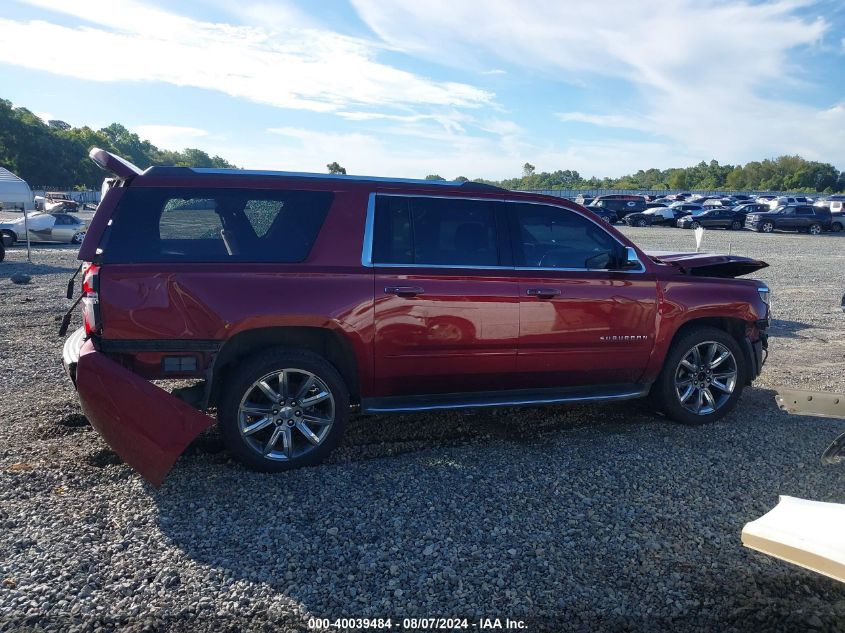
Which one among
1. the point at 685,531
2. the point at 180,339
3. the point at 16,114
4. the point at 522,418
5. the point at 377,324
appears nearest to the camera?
the point at 685,531

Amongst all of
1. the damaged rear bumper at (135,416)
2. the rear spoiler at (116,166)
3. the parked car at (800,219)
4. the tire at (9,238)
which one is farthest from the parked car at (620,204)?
the damaged rear bumper at (135,416)

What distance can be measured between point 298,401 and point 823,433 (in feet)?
13.9

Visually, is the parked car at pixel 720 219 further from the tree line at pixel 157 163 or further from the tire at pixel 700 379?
the tire at pixel 700 379

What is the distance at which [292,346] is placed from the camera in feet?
15.6

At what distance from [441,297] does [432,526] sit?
1.66 m

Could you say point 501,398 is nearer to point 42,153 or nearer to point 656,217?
point 656,217

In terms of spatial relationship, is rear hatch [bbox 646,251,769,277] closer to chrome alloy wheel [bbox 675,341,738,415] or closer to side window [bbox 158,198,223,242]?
chrome alloy wheel [bbox 675,341,738,415]

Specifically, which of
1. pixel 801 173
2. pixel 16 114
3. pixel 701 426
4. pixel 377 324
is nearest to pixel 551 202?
pixel 377 324

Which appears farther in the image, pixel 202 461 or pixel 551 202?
→ pixel 551 202

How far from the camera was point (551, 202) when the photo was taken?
5516 millimetres

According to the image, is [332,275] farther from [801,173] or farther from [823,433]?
[801,173]

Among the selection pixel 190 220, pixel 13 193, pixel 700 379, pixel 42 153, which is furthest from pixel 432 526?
pixel 42 153

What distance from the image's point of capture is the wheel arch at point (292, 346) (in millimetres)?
4641

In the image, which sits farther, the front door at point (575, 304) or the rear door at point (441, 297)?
the front door at point (575, 304)
